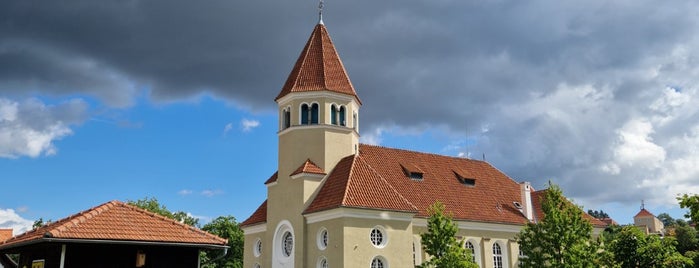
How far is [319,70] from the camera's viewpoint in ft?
140

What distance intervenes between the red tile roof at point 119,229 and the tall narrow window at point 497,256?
28045 mm

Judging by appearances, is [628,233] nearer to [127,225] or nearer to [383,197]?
[383,197]

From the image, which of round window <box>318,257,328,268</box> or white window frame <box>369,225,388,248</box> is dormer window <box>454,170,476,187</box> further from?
round window <box>318,257,328,268</box>

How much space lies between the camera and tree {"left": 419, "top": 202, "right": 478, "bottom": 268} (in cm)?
3297

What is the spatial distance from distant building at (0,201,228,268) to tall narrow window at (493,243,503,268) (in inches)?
1102

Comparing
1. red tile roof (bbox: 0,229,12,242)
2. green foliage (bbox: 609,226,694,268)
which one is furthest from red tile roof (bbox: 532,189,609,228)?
red tile roof (bbox: 0,229,12,242)

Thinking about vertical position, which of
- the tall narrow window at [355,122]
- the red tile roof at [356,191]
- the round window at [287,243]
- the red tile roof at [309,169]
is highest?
the tall narrow window at [355,122]

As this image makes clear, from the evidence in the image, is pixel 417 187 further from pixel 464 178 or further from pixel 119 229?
pixel 119 229

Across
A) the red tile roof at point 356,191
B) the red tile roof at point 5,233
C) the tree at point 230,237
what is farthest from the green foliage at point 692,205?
the red tile roof at point 5,233

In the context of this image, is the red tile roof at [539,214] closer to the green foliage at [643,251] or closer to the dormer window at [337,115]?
the green foliage at [643,251]

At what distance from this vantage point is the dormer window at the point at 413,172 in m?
45.8

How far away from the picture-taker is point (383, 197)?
3778 centimetres

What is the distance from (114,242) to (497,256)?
1250 inches

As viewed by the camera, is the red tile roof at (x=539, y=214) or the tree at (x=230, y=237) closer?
the red tile roof at (x=539, y=214)
